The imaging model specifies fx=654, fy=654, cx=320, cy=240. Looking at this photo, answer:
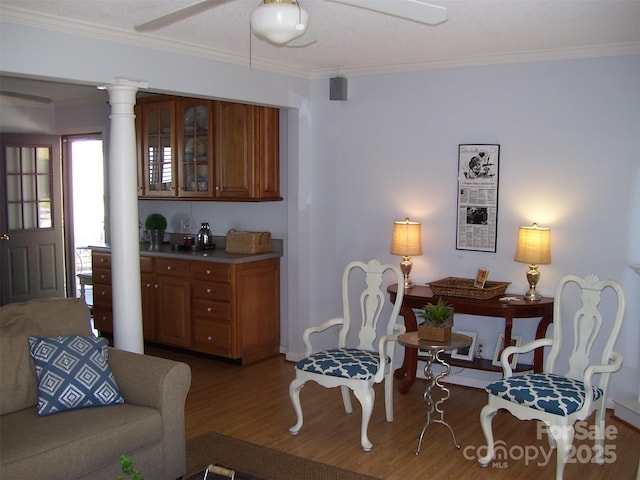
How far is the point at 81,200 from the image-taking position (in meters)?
7.48

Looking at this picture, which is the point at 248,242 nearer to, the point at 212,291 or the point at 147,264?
the point at 212,291

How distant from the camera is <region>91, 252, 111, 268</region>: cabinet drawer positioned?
6.12m

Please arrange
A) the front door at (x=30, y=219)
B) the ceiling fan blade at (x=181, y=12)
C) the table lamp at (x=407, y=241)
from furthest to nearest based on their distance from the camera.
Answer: the front door at (x=30, y=219) → the table lamp at (x=407, y=241) → the ceiling fan blade at (x=181, y=12)

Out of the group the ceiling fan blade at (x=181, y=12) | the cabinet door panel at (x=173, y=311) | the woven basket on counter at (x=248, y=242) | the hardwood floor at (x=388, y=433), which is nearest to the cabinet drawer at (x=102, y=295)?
the cabinet door panel at (x=173, y=311)

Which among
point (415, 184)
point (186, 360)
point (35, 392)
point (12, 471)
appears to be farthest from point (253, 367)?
point (12, 471)

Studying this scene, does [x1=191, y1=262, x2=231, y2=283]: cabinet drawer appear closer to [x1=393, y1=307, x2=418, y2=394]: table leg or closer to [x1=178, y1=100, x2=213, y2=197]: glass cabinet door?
[x1=178, y1=100, x2=213, y2=197]: glass cabinet door

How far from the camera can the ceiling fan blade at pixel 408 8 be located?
2.40 metres

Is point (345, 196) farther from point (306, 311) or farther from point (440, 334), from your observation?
point (440, 334)

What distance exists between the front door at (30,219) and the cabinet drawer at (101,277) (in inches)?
48.5

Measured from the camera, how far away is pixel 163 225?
6.26m

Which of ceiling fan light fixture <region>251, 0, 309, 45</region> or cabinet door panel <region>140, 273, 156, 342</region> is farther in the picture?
cabinet door panel <region>140, 273, 156, 342</region>

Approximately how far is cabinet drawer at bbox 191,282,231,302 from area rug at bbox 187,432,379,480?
1.55 meters

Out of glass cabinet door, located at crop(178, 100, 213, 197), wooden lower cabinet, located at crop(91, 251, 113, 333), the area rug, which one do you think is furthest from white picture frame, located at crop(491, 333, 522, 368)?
wooden lower cabinet, located at crop(91, 251, 113, 333)

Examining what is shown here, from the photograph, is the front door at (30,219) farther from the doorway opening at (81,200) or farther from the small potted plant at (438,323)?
the small potted plant at (438,323)
